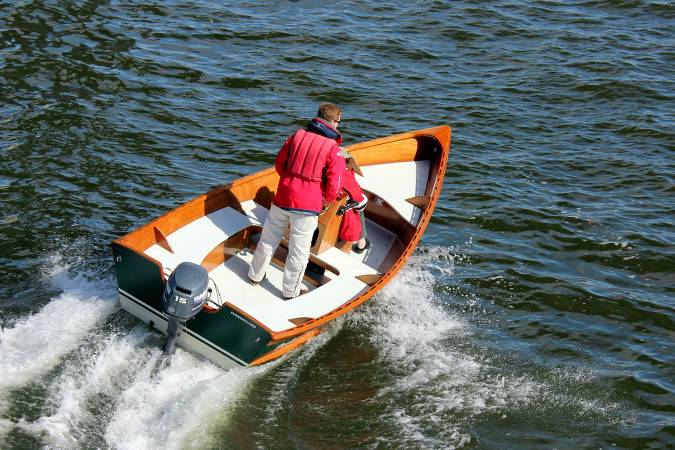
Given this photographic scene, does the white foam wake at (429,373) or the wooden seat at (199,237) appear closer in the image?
the white foam wake at (429,373)

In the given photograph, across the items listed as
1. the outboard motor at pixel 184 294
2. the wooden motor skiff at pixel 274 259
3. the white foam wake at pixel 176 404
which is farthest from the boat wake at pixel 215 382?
the outboard motor at pixel 184 294

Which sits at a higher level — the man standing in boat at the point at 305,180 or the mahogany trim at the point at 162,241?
the man standing in boat at the point at 305,180

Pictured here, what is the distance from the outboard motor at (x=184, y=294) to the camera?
7.95 m

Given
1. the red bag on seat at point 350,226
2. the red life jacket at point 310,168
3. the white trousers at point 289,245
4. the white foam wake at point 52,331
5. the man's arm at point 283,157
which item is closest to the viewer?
the white foam wake at point 52,331

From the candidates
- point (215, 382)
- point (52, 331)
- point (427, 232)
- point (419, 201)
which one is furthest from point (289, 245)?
point (427, 232)

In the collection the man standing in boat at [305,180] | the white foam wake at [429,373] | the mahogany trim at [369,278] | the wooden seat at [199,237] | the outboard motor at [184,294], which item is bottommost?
the white foam wake at [429,373]

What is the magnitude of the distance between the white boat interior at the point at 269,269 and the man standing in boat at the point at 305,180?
1.59ft

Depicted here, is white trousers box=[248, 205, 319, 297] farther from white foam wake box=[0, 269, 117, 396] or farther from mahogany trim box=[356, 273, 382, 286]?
white foam wake box=[0, 269, 117, 396]

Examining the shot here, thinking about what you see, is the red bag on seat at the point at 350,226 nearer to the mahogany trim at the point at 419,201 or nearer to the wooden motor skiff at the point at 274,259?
the wooden motor skiff at the point at 274,259

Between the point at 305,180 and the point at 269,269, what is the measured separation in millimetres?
1690

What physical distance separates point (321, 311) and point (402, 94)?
725 centimetres

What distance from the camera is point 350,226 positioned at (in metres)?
10.1

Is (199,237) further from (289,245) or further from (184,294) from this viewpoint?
(184,294)

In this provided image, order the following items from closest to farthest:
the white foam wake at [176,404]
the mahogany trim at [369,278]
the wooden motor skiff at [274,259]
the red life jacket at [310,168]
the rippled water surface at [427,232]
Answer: the white foam wake at [176,404] → the rippled water surface at [427,232] → the wooden motor skiff at [274,259] → the red life jacket at [310,168] → the mahogany trim at [369,278]
